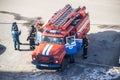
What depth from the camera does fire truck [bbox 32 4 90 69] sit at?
17.4 m

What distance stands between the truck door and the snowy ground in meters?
1.07

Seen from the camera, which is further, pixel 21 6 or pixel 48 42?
pixel 21 6

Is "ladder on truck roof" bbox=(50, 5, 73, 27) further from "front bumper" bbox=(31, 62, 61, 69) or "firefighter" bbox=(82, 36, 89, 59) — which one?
"front bumper" bbox=(31, 62, 61, 69)

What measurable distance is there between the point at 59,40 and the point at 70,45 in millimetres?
750

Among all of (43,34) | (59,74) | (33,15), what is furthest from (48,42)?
(33,15)

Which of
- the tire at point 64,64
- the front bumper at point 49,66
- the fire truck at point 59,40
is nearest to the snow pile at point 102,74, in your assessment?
the tire at point 64,64

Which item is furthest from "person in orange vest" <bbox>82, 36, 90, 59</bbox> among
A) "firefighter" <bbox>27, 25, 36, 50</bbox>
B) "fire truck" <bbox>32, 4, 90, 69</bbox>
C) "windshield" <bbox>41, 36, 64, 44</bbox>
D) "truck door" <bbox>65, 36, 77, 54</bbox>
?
"firefighter" <bbox>27, 25, 36, 50</bbox>

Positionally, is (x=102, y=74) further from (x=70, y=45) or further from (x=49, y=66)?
(x=49, y=66)

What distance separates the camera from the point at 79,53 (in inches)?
801

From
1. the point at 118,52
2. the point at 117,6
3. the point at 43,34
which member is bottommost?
the point at 118,52

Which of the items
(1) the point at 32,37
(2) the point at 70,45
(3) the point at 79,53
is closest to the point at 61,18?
(1) the point at 32,37

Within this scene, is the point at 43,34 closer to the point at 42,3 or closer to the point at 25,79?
the point at 25,79

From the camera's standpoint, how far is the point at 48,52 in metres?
17.5

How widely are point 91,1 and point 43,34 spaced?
511 inches
